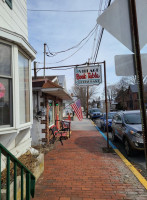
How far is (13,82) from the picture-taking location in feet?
10.6

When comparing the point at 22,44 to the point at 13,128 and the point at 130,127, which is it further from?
the point at 130,127

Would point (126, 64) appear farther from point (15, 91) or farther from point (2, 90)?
point (2, 90)

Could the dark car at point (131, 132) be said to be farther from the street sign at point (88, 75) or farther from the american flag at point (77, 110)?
the american flag at point (77, 110)

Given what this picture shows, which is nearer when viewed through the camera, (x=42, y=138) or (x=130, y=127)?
(x=130, y=127)

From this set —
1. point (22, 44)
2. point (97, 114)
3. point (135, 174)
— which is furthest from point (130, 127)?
point (97, 114)

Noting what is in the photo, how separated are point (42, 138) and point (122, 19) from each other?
615 cm

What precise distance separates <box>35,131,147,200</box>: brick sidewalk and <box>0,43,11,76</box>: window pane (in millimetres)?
2678

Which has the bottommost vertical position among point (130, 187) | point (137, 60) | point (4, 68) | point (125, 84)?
point (130, 187)

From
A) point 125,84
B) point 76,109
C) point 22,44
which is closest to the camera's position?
point 22,44

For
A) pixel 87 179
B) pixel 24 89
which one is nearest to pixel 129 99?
pixel 87 179

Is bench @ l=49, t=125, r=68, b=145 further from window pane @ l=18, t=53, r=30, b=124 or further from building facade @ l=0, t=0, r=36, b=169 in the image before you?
window pane @ l=18, t=53, r=30, b=124

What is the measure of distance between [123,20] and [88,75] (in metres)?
4.96

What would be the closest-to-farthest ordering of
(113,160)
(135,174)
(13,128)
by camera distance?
(13,128) < (135,174) < (113,160)

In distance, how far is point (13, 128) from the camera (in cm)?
311
